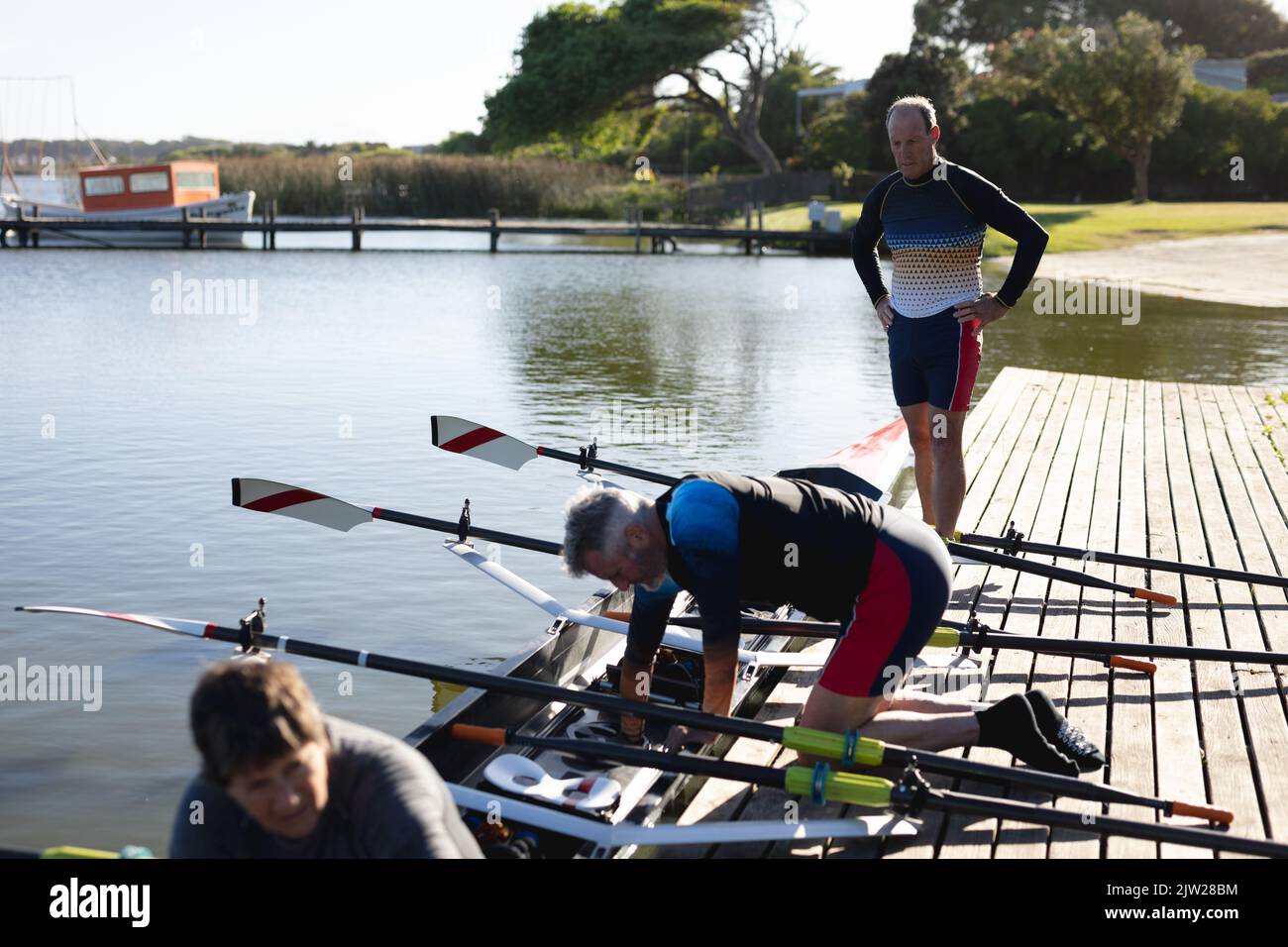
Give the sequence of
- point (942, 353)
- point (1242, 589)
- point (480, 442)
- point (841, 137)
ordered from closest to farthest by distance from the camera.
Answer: point (942, 353), point (1242, 589), point (480, 442), point (841, 137)

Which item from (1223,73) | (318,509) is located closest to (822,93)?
(1223,73)

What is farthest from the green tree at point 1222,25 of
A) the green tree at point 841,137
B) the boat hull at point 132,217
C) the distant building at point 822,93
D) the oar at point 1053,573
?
the oar at point 1053,573

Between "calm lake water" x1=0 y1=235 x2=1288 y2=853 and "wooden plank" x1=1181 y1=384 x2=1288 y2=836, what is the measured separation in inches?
159

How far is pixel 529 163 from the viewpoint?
177 ft

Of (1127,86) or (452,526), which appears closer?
(452,526)

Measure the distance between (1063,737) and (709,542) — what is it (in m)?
1.66

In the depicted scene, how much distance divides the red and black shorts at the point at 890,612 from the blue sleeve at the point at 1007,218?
269cm

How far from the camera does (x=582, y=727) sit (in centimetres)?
543

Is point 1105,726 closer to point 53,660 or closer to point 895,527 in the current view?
point 895,527

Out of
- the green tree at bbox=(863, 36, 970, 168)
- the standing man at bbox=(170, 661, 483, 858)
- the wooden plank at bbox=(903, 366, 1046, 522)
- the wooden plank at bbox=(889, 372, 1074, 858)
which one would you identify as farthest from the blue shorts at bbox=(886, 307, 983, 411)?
the green tree at bbox=(863, 36, 970, 168)

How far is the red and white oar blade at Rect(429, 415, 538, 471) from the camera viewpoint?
26.5 feet

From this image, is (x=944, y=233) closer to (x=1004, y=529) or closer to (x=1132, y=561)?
(x=1132, y=561)

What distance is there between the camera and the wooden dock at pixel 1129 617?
14.6 ft

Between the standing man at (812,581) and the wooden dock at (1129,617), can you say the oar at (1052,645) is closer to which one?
the wooden dock at (1129,617)
